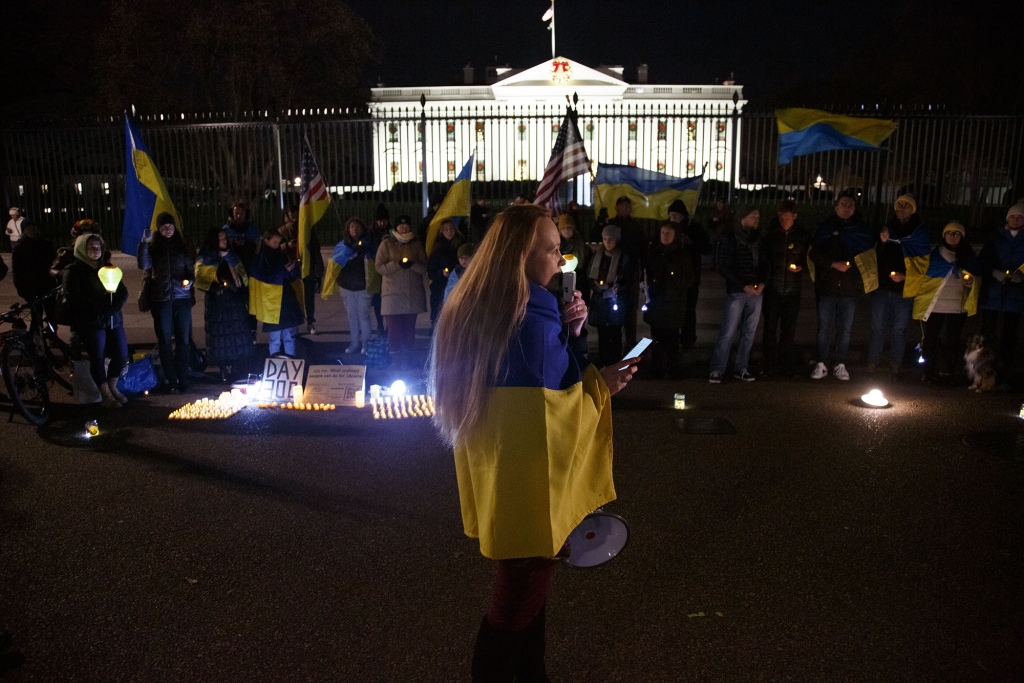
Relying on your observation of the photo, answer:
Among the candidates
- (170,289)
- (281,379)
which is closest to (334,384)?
(281,379)

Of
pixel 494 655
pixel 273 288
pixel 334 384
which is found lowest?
pixel 334 384

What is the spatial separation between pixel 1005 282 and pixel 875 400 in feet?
7.15

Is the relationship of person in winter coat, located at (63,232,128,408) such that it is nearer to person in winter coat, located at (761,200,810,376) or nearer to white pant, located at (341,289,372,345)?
white pant, located at (341,289,372,345)

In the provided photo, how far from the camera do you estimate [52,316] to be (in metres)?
8.72

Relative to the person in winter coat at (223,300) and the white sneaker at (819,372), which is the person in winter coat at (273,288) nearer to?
the person in winter coat at (223,300)

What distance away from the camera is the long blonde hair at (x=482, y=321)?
2.82 m

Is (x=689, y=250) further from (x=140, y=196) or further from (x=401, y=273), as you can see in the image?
(x=140, y=196)

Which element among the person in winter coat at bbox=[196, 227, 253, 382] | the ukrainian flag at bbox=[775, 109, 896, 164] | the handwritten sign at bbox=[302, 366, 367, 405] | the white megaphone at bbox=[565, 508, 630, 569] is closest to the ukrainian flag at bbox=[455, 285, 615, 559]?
the white megaphone at bbox=[565, 508, 630, 569]

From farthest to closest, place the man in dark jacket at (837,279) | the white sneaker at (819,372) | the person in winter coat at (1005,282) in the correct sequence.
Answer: the white sneaker at (819,372) < the man in dark jacket at (837,279) < the person in winter coat at (1005,282)

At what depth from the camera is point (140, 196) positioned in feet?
30.9

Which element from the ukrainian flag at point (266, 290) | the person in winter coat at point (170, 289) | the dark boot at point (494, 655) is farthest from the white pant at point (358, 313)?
the dark boot at point (494, 655)

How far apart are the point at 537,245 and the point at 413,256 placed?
7.12m

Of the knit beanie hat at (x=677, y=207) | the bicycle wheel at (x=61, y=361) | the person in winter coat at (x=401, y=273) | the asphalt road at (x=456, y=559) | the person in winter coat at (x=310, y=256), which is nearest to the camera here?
the asphalt road at (x=456, y=559)

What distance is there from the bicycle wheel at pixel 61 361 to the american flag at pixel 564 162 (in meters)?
5.42
